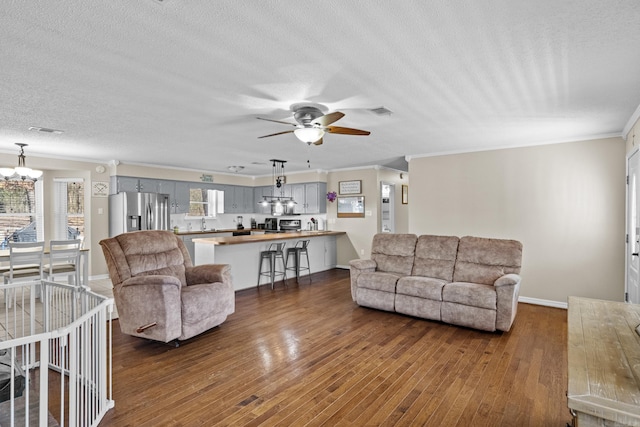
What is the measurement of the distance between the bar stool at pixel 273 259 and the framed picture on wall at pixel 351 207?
2.01 metres

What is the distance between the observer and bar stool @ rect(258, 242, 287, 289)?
591 cm

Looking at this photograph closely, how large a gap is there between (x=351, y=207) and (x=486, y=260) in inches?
153

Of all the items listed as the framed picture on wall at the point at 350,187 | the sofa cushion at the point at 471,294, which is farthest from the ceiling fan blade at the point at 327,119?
the framed picture on wall at the point at 350,187

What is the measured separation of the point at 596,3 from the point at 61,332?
9.91 ft

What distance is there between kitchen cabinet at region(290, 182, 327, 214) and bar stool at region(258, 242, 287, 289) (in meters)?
1.84

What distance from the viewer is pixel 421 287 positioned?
13.4ft

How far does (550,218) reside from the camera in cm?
471

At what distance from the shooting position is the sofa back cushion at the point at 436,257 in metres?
4.43

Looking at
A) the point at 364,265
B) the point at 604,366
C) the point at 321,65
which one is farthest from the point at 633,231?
the point at 321,65

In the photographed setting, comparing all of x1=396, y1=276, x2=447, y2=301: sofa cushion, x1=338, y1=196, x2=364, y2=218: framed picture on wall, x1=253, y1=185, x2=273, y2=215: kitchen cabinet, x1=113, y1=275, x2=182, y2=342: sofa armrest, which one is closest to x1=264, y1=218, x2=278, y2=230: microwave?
x1=253, y1=185, x2=273, y2=215: kitchen cabinet

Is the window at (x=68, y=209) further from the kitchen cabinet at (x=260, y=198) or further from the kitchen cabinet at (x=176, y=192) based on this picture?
the kitchen cabinet at (x=260, y=198)

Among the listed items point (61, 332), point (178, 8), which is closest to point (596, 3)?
point (178, 8)

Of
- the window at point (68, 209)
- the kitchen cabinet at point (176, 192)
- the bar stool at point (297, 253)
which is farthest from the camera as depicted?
the kitchen cabinet at point (176, 192)

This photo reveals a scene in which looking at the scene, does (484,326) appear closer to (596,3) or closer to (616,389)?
(616,389)
